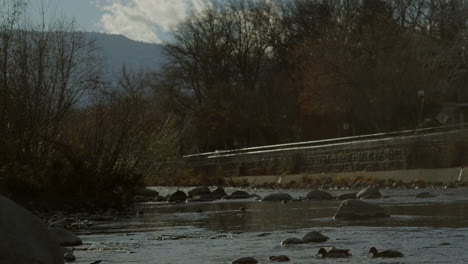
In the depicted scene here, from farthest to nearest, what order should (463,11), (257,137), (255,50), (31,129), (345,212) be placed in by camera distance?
1. (255,50)
2. (257,137)
3. (463,11)
4. (31,129)
5. (345,212)

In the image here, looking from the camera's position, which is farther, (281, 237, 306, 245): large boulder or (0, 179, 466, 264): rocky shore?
(281, 237, 306, 245): large boulder

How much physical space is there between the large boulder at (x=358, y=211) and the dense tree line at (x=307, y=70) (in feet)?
101

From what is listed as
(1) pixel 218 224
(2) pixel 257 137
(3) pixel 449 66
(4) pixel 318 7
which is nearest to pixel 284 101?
(2) pixel 257 137

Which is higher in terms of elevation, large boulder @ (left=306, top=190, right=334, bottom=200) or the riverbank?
the riverbank

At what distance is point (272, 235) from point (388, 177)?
23.5 metres

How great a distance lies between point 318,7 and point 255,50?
604cm

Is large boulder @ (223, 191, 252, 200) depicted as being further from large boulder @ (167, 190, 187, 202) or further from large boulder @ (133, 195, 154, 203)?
large boulder @ (133, 195, 154, 203)

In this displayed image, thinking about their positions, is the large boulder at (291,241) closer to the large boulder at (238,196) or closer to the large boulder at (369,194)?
the large boulder at (369,194)

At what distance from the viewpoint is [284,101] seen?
2591 inches

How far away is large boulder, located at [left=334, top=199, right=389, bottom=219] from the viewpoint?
15.0 metres

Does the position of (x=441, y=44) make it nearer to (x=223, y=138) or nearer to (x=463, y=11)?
(x=463, y=11)

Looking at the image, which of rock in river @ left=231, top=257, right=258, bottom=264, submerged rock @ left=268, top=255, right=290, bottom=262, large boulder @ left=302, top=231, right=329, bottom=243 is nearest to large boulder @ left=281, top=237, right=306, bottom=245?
large boulder @ left=302, top=231, right=329, bottom=243

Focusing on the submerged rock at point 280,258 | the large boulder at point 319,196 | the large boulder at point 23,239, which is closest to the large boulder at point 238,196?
the large boulder at point 319,196

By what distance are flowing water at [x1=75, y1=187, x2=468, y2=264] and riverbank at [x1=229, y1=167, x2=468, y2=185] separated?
1243 centimetres
